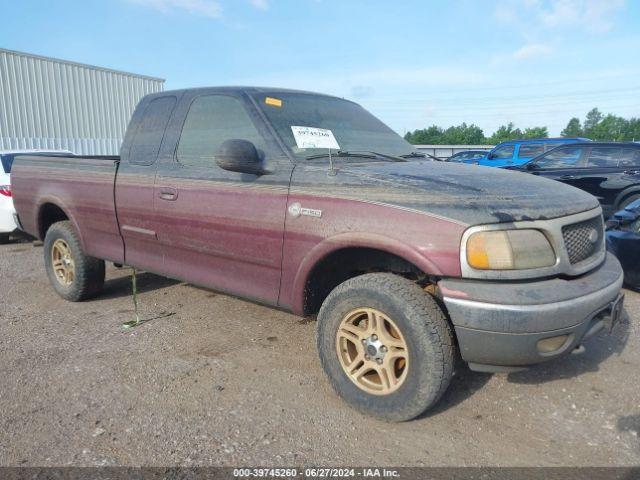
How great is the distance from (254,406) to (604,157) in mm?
7302

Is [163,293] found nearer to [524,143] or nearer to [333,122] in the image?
[333,122]

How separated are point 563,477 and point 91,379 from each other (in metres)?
2.77

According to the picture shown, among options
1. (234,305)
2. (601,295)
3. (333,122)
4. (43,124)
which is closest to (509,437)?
(601,295)

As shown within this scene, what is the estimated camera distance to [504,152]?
13625mm

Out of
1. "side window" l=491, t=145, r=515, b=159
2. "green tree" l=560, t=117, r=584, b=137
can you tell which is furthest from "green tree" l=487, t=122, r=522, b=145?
"side window" l=491, t=145, r=515, b=159

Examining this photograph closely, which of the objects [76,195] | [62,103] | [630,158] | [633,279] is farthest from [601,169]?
[62,103]

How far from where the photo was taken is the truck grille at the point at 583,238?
8.47 feet

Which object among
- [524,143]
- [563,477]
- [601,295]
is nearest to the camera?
[563,477]

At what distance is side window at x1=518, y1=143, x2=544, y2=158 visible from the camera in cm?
1293

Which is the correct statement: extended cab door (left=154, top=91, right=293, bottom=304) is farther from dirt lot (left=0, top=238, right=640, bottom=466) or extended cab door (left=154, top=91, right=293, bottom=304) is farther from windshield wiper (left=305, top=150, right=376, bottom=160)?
dirt lot (left=0, top=238, right=640, bottom=466)

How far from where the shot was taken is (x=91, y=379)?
3.19 metres

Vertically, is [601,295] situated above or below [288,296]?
above

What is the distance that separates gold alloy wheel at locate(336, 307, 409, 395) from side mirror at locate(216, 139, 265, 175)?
1114mm

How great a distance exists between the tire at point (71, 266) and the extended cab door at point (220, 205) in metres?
1.24
